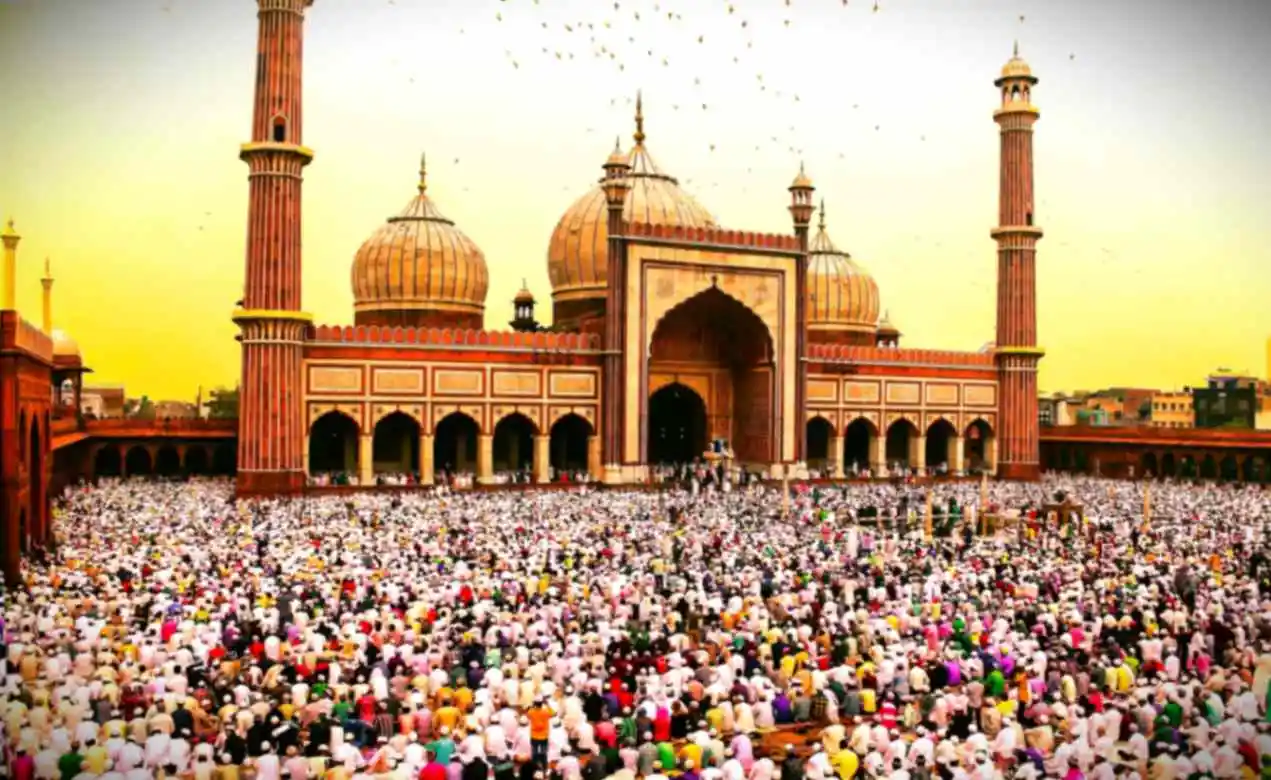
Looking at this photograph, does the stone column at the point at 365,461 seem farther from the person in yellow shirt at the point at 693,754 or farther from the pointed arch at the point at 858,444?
the person in yellow shirt at the point at 693,754

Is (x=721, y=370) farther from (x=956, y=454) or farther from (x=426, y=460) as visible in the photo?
(x=426, y=460)

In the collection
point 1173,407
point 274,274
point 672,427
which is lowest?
point 672,427

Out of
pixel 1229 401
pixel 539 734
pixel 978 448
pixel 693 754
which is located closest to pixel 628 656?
pixel 539 734

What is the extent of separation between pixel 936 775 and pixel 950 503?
16.7m

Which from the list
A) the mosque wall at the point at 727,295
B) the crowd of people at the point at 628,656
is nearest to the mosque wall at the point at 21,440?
the crowd of people at the point at 628,656

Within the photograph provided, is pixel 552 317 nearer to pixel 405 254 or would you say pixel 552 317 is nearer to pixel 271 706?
pixel 405 254

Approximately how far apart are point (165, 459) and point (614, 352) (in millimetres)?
15220

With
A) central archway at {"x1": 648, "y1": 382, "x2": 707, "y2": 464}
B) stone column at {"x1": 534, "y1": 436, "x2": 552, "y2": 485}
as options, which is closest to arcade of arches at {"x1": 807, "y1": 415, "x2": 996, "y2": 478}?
central archway at {"x1": 648, "y1": 382, "x2": 707, "y2": 464}

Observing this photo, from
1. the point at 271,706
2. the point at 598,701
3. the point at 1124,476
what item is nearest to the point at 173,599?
the point at 271,706

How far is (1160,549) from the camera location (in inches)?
797

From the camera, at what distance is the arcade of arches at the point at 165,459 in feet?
118

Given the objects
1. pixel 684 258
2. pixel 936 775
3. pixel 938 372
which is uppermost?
pixel 684 258

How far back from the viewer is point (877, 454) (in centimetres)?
3966

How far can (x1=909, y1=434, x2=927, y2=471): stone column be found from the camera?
40.4 m
